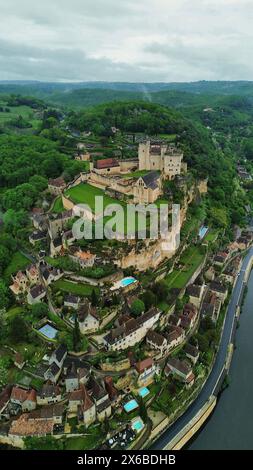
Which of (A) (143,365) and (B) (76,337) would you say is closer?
(B) (76,337)

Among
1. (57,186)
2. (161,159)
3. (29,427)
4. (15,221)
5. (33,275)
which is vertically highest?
(161,159)

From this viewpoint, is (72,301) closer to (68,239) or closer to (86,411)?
(68,239)

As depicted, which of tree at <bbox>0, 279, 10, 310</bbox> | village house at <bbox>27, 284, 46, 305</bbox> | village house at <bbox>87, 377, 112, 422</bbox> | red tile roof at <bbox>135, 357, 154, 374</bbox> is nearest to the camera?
village house at <bbox>87, 377, 112, 422</bbox>

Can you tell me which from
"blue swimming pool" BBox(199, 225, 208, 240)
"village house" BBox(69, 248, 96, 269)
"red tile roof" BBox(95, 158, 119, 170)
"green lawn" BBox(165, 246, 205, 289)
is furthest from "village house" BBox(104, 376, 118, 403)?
"red tile roof" BBox(95, 158, 119, 170)

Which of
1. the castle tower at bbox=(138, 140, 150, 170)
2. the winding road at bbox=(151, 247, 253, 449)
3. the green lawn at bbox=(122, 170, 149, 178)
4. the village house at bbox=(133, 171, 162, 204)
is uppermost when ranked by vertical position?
the castle tower at bbox=(138, 140, 150, 170)

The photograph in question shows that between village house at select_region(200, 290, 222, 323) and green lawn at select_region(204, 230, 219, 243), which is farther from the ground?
green lawn at select_region(204, 230, 219, 243)

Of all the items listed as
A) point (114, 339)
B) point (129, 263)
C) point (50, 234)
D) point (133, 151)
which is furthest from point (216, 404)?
point (133, 151)

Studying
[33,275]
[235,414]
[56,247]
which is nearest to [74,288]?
[33,275]

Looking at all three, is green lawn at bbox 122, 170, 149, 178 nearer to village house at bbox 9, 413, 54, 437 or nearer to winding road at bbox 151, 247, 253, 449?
winding road at bbox 151, 247, 253, 449
